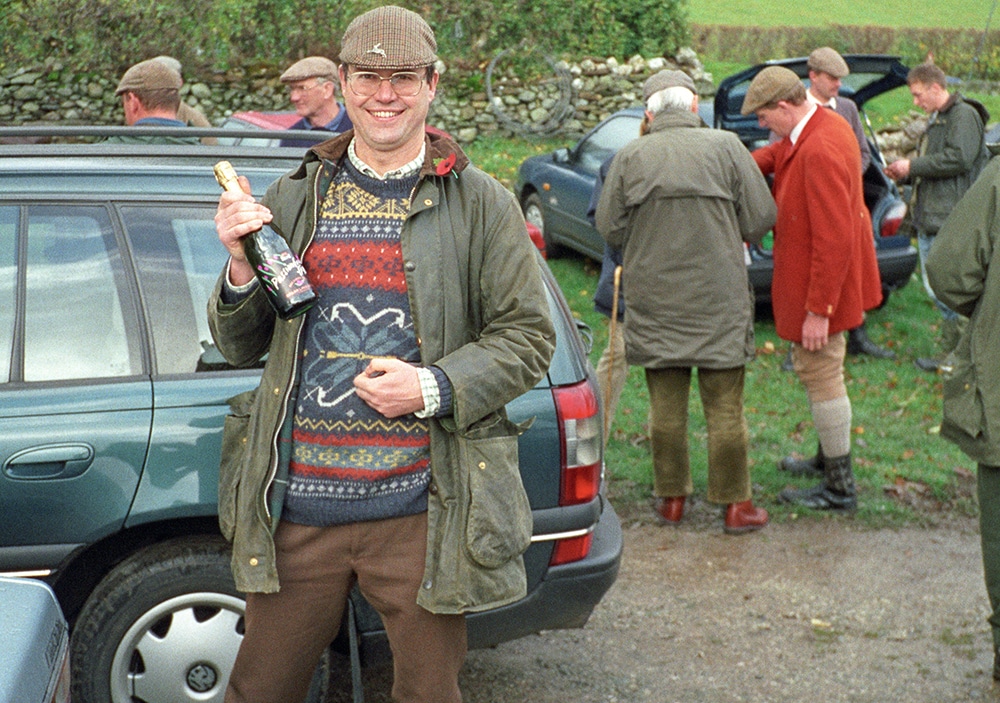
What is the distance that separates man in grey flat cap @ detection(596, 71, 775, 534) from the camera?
550 cm

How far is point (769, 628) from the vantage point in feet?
15.9

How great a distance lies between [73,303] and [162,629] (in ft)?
3.18

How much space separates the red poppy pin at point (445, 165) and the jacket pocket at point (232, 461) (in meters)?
0.73

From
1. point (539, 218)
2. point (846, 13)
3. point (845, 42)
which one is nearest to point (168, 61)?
point (539, 218)

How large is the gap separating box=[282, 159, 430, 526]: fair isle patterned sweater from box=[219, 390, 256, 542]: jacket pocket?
16cm

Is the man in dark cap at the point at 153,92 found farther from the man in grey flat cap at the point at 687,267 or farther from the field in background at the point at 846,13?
the field in background at the point at 846,13

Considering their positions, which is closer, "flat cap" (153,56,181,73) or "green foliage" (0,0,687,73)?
"flat cap" (153,56,181,73)

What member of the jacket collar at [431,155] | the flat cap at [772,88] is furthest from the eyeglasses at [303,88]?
the jacket collar at [431,155]

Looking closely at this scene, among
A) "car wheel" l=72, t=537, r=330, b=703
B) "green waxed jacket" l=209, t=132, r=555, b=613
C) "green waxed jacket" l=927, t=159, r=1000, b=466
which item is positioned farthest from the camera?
"green waxed jacket" l=927, t=159, r=1000, b=466

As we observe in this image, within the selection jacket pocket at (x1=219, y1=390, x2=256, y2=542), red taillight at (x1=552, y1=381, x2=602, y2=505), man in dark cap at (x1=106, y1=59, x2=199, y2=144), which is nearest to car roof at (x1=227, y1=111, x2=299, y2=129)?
man in dark cap at (x1=106, y1=59, x2=199, y2=144)

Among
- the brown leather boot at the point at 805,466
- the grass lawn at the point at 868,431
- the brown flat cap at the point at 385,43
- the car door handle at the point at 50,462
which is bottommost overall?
the grass lawn at the point at 868,431

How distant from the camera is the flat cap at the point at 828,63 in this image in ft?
24.8

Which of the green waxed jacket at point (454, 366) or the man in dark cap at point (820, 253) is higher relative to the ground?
the green waxed jacket at point (454, 366)

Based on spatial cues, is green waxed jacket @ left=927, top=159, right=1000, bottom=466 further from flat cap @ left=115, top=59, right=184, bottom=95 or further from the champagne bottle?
flat cap @ left=115, top=59, right=184, bottom=95
